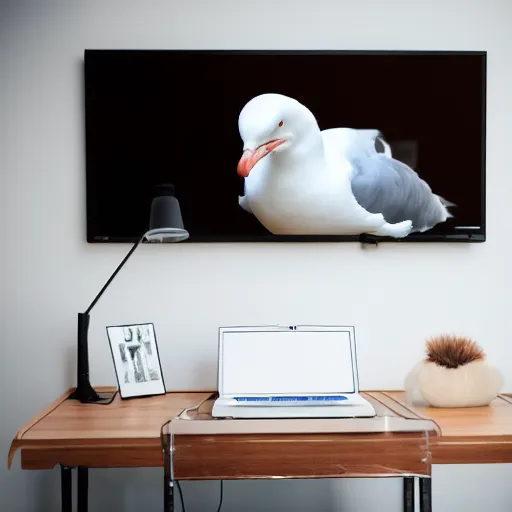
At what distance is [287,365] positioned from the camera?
5.79ft

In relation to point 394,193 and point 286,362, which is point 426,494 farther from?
point 394,193

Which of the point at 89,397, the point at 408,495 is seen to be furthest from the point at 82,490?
the point at 408,495

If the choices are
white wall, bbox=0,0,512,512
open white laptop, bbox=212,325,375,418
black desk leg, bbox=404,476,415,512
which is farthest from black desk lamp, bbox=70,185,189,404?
black desk leg, bbox=404,476,415,512

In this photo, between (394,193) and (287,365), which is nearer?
(287,365)

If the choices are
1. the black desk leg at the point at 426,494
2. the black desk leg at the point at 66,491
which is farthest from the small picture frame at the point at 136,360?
the black desk leg at the point at 426,494

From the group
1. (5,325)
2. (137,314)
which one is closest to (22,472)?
(5,325)

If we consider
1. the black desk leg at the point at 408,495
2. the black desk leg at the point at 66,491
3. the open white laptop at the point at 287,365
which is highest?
the open white laptop at the point at 287,365

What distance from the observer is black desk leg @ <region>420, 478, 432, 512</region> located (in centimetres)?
135

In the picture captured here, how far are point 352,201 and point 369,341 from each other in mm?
428

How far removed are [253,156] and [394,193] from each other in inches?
17.4

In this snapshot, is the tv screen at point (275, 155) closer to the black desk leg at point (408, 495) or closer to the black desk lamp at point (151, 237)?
the black desk lamp at point (151, 237)

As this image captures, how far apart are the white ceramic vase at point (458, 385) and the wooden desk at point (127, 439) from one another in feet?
0.20

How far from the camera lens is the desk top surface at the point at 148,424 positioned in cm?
141

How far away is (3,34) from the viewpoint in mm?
2023
